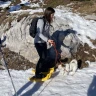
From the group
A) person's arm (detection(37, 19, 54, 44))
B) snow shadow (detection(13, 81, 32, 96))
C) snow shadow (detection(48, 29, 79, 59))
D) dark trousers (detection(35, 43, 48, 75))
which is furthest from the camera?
snow shadow (detection(48, 29, 79, 59))

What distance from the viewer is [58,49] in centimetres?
1216

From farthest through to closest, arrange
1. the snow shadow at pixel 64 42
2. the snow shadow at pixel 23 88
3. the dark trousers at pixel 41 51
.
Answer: the snow shadow at pixel 64 42 → the dark trousers at pixel 41 51 → the snow shadow at pixel 23 88

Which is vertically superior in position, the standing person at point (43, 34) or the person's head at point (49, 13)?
the person's head at point (49, 13)

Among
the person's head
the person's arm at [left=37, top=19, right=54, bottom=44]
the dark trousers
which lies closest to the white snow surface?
the dark trousers

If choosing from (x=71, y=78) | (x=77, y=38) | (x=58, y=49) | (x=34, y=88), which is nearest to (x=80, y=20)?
(x=77, y=38)

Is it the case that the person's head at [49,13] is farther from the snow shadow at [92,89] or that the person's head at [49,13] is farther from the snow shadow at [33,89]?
the snow shadow at [92,89]

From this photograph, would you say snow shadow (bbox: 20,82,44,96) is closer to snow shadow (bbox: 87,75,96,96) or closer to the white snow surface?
the white snow surface

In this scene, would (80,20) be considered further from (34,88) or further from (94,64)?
(34,88)

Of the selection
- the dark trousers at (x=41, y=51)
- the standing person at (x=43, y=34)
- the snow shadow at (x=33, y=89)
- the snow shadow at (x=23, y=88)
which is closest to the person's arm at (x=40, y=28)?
the standing person at (x=43, y=34)

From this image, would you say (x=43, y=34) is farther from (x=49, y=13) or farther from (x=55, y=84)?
(x=55, y=84)

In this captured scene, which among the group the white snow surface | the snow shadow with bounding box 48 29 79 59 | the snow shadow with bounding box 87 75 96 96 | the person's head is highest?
the person's head

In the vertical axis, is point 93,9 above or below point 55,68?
above

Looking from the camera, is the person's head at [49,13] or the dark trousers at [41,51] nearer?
the person's head at [49,13]

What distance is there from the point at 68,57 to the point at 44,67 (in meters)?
1.33
